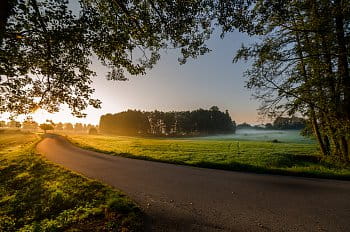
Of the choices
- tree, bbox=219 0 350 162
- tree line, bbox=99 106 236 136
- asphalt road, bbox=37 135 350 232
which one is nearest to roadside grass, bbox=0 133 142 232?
asphalt road, bbox=37 135 350 232

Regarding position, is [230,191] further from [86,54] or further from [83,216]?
[86,54]

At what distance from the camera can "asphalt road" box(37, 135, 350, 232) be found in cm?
496

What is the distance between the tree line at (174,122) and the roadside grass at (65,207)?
96246mm

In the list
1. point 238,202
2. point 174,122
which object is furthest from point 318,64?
point 174,122

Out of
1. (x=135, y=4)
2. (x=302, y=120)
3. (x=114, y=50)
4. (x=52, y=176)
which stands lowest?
(x=52, y=176)

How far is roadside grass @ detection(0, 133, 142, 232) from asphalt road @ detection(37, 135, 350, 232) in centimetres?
67

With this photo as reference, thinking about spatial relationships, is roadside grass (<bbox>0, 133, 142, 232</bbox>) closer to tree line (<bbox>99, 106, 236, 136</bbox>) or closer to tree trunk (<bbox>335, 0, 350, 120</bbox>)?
tree trunk (<bbox>335, 0, 350, 120</bbox>)

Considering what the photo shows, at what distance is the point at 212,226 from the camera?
192 inches

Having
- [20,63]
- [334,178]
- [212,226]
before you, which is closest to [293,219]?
[212,226]

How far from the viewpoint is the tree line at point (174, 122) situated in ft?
353

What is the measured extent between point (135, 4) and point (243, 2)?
13.5 feet

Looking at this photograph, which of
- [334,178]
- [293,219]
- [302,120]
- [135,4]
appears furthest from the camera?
[302,120]

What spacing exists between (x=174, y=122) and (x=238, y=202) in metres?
106

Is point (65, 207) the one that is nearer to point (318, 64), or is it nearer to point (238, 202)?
point (238, 202)
